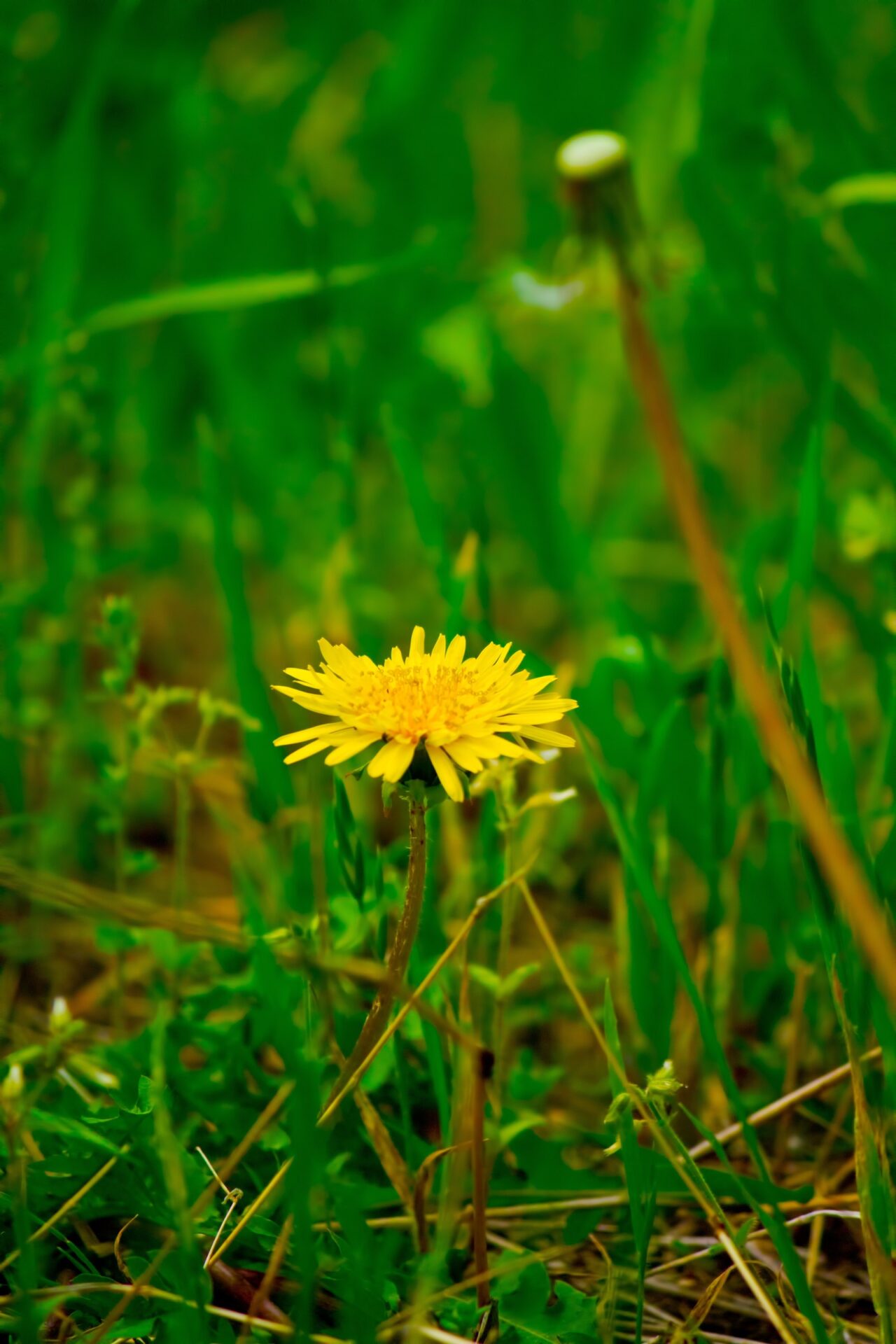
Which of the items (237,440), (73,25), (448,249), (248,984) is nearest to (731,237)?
(448,249)

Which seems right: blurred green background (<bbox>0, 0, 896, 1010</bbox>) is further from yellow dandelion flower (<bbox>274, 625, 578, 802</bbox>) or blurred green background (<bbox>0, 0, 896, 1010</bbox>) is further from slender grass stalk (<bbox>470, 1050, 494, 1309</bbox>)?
slender grass stalk (<bbox>470, 1050, 494, 1309</bbox>)

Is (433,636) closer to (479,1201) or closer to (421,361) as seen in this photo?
(421,361)

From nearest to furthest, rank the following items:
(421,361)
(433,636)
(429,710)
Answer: (429,710), (433,636), (421,361)

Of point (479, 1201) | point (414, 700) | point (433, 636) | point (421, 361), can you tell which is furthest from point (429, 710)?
point (421, 361)

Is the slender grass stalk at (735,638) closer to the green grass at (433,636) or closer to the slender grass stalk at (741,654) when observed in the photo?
the slender grass stalk at (741,654)

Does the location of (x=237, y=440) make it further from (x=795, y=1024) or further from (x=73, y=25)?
(x=795, y=1024)

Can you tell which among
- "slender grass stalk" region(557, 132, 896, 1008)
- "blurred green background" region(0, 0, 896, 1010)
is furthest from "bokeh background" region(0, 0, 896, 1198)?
"slender grass stalk" region(557, 132, 896, 1008)

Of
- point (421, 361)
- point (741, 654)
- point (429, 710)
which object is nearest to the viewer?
point (741, 654)
